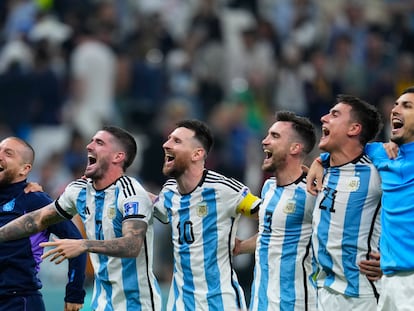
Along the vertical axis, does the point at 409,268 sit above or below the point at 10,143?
below

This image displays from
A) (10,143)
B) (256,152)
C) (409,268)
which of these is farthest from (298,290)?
(256,152)

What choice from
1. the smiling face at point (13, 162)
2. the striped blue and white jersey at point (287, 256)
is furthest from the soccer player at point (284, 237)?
the smiling face at point (13, 162)

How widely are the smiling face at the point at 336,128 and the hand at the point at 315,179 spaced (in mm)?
175

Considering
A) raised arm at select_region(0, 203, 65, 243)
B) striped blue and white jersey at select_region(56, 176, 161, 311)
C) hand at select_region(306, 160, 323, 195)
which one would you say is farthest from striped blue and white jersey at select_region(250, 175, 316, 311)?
raised arm at select_region(0, 203, 65, 243)

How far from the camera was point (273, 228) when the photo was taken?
8.70 metres

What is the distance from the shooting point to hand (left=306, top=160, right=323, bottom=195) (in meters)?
8.59

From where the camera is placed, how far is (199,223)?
8.80 m

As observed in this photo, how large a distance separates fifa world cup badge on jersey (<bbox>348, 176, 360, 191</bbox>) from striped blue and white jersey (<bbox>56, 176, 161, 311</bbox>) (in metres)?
1.50

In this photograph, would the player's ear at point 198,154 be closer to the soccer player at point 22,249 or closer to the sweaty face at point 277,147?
the sweaty face at point 277,147

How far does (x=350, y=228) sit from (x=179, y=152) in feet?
4.86

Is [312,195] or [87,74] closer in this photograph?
[312,195]

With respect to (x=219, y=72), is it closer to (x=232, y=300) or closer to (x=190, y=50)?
(x=190, y=50)

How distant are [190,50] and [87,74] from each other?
188 cm

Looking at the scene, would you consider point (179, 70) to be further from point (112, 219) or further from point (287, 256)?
point (287, 256)
